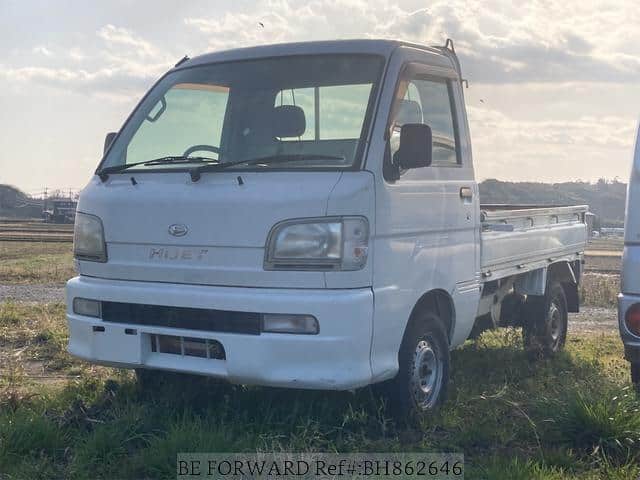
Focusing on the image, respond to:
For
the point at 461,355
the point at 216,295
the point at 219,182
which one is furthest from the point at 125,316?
the point at 461,355

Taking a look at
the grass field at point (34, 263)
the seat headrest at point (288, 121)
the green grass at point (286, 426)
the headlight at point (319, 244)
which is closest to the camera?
the green grass at point (286, 426)

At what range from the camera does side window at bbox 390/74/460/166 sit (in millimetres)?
5152

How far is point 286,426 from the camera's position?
489 centimetres

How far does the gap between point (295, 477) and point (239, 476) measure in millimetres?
283

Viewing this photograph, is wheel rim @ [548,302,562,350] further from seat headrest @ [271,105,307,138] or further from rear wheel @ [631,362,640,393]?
seat headrest @ [271,105,307,138]

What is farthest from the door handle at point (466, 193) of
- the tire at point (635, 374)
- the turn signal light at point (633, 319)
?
the tire at point (635, 374)

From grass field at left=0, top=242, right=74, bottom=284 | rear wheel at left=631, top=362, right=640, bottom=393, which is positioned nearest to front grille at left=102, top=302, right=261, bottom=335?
rear wheel at left=631, top=362, right=640, bottom=393

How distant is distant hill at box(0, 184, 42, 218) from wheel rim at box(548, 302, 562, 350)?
70.7m

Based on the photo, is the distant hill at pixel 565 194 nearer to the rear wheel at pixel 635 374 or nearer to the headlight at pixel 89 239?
the rear wheel at pixel 635 374

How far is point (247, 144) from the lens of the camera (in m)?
5.37

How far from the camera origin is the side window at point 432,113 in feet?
16.9

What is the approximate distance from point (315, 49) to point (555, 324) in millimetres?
4164

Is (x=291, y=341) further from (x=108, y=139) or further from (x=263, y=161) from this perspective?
(x=108, y=139)

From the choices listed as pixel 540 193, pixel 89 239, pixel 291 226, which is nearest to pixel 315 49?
pixel 291 226
